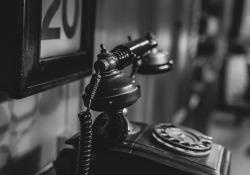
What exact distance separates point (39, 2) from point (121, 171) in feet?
1.59

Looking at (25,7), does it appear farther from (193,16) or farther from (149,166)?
(193,16)

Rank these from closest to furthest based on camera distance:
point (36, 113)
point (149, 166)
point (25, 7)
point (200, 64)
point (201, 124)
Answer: point (25, 7), point (149, 166), point (36, 113), point (201, 124), point (200, 64)

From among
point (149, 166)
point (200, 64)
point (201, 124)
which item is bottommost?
point (201, 124)

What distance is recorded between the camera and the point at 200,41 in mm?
4777

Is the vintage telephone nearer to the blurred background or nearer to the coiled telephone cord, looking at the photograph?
the coiled telephone cord

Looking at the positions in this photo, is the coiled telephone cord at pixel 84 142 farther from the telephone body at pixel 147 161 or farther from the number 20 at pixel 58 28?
the number 20 at pixel 58 28

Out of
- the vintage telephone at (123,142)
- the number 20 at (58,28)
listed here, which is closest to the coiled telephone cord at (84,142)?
the vintage telephone at (123,142)

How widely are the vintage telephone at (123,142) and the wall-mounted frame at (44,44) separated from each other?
0.16 m

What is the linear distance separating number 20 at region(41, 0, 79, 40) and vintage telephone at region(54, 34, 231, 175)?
195mm

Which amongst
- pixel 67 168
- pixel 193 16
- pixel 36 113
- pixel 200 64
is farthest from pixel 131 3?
pixel 200 64

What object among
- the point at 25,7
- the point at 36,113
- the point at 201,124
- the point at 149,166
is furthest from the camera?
the point at 201,124

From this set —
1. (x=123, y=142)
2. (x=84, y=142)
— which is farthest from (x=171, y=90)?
(x=84, y=142)

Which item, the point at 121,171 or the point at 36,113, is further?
the point at 36,113

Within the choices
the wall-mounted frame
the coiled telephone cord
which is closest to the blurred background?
the wall-mounted frame
